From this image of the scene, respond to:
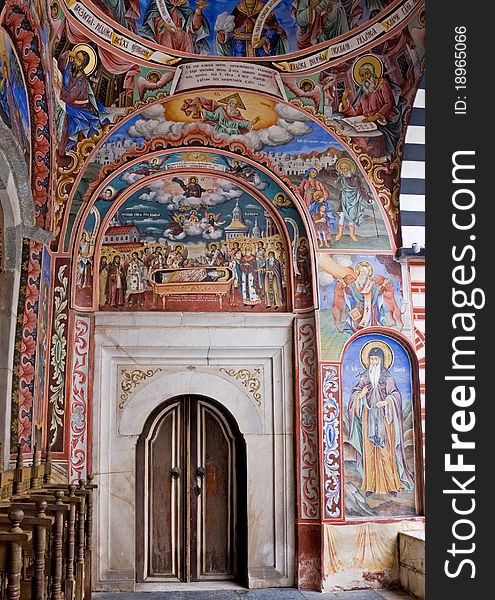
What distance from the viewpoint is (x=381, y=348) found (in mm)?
9430

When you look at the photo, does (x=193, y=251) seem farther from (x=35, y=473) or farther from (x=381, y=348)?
(x=35, y=473)

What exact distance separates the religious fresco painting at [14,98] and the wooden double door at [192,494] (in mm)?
3547

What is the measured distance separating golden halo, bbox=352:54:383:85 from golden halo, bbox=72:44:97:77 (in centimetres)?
273

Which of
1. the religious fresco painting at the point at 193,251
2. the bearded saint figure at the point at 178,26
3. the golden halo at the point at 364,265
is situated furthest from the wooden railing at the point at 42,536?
the bearded saint figure at the point at 178,26

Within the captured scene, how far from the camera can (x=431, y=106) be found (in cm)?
316

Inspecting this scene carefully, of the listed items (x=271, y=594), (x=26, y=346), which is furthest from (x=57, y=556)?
(x=271, y=594)

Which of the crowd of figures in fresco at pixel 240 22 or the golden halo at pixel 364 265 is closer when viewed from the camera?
the crowd of figures in fresco at pixel 240 22

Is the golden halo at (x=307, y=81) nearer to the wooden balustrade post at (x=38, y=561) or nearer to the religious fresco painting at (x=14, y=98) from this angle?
the religious fresco painting at (x=14, y=98)

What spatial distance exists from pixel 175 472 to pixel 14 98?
15.2 ft

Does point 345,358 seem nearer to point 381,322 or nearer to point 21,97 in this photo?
point 381,322

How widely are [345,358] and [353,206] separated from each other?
1808mm

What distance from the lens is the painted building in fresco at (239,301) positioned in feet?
28.2

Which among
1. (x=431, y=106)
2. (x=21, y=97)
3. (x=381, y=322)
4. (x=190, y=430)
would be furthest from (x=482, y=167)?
(x=190, y=430)

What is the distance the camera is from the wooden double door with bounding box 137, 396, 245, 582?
9.35 metres
